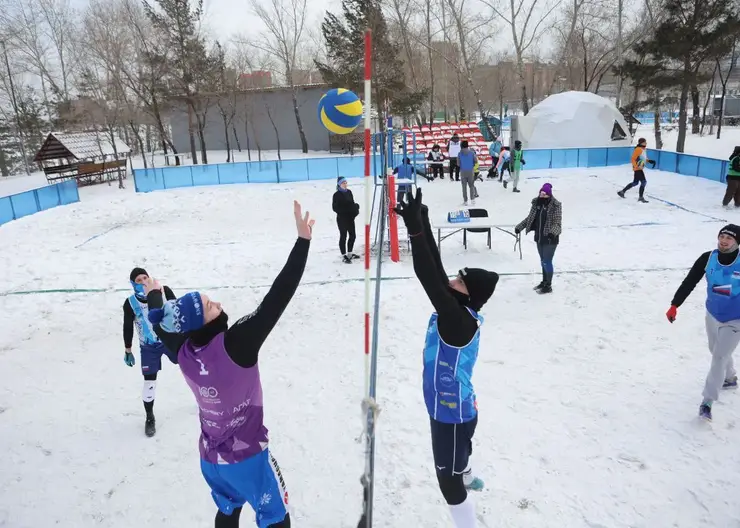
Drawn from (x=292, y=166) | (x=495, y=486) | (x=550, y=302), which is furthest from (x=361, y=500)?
(x=292, y=166)

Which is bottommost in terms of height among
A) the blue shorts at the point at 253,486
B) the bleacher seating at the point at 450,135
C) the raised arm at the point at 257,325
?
the blue shorts at the point at 253,486

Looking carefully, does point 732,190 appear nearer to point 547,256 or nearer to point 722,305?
point 547,256

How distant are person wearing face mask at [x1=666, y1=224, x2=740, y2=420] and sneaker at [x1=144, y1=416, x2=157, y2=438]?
515 cm

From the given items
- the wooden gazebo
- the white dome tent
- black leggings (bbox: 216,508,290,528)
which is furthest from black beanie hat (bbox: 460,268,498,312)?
the white dome tent

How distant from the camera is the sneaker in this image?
16.3 feet

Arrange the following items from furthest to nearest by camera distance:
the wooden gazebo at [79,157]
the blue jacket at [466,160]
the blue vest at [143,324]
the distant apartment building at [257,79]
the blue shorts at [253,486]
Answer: the distant apartment building at [257,79], the wooden gazebo at [79,157], the blue jacket at [466,160], the blue vest at [143,324], the blue shorts at [253,486]

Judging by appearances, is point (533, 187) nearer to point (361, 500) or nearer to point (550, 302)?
point (550, 302)

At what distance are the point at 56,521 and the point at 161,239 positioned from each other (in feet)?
32.6

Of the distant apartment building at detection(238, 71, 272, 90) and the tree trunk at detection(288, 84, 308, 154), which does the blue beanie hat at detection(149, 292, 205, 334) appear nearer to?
the tree trunk at detection(288, 84, 308, 154)

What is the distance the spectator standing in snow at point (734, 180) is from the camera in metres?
12.4

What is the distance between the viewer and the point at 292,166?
22562 mm

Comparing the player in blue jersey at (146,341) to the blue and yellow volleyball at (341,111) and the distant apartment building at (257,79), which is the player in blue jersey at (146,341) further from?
the distant apartment building at (257,79)

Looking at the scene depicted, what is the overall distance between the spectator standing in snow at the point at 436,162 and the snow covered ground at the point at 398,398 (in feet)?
30.9

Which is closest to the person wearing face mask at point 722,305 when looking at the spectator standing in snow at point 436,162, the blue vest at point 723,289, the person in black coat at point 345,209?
the blue vest at point 723,289
